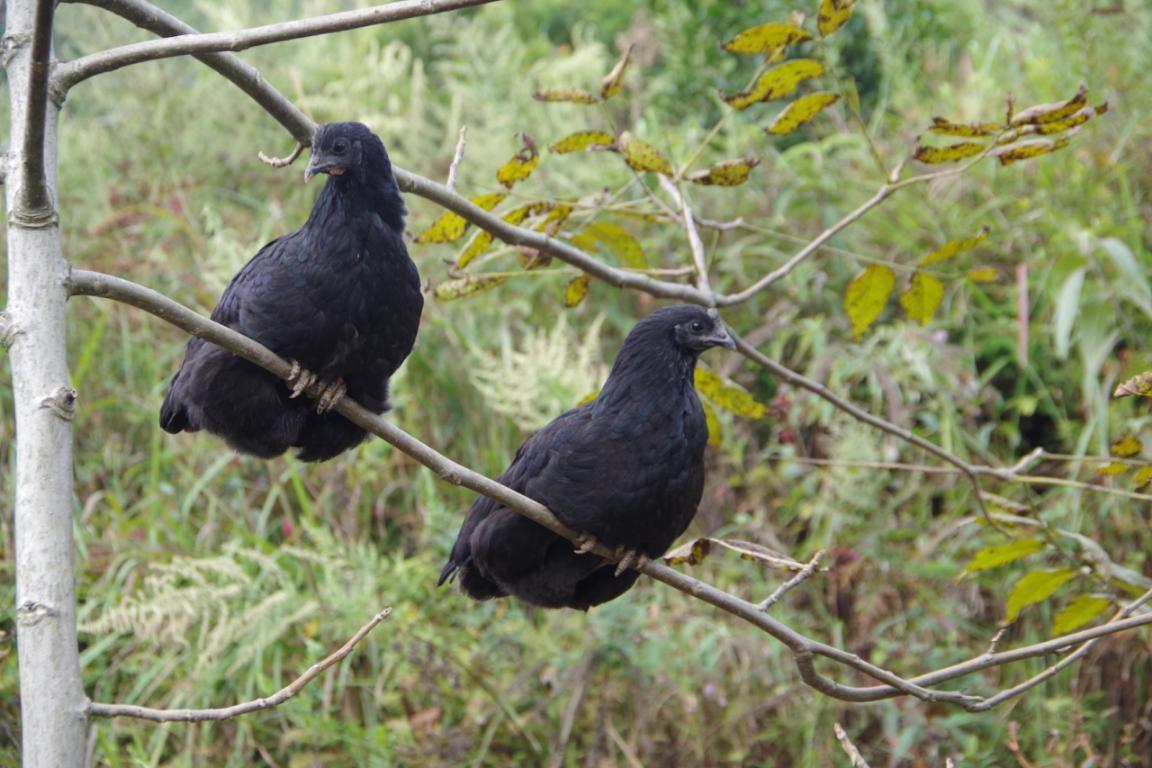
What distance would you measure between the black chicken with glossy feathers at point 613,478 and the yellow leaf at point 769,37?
65cm

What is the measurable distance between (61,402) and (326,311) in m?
0.97

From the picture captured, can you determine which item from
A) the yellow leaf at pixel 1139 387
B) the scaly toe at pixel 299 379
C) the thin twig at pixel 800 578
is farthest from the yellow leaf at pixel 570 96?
the yellow leaf at pixel 1139 387

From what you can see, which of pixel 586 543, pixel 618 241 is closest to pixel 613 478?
pixel 586 543

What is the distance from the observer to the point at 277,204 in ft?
20.1

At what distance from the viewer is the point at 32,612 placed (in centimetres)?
159

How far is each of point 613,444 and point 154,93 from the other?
4245 millimetres

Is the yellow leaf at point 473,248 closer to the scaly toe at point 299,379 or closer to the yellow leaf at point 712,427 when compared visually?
the scaly toe at point 299,379

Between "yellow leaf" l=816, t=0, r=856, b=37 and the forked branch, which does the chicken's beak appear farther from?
"yellow leaf" l=816, t=0, r=856, b=37

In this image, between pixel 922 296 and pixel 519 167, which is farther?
pixel 922 296

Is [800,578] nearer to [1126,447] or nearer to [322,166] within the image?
[1126,447]

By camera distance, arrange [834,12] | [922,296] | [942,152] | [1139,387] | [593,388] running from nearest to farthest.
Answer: [1139,387] → [834,12] → [942,152] → [922,296] → [593,388]

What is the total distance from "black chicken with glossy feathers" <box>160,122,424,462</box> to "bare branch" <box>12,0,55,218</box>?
91cm

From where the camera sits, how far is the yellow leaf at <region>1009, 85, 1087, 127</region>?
2549mm

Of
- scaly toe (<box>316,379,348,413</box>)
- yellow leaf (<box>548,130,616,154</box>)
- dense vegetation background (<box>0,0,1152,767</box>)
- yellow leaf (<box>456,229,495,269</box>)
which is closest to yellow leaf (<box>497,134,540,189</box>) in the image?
yellow leaf (<box>548,130,616,154</box>)
